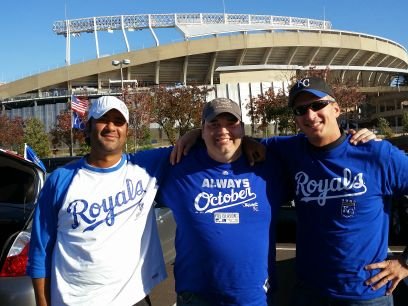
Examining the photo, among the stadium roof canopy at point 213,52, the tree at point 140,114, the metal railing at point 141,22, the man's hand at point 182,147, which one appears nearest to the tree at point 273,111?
the tree at point 140,114

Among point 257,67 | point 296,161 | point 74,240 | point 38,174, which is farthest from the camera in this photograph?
point 257,67

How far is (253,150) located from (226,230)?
0.51 m

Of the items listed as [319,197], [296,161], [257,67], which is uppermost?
[257,67]

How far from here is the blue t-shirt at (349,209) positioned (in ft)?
8.20

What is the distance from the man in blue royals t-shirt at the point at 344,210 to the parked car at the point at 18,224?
193cm

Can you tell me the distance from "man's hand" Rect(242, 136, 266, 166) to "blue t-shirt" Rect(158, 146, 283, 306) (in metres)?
0.04

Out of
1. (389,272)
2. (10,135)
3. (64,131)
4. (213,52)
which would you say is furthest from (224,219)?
(213,52)

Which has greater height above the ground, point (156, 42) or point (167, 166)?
point (156, 42)

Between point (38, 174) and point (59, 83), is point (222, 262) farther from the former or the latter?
point (59, 83)

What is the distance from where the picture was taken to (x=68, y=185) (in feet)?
8.35

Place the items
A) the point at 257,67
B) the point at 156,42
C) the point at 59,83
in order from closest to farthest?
the point at 257,67, the point at 59,83, the point at 156,42

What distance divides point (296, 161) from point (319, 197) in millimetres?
257

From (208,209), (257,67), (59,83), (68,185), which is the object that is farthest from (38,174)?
(59,83)

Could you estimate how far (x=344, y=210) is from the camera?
98.4 inches
